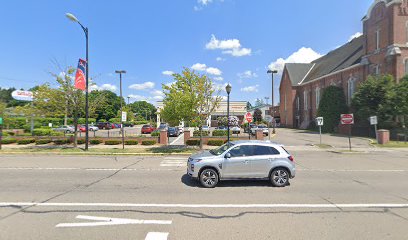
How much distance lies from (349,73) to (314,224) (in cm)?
4152

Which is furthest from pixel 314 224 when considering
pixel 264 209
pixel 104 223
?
pixel 104 223

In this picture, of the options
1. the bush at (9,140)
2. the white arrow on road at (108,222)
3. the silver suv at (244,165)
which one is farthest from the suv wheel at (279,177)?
the bush at (9,140)

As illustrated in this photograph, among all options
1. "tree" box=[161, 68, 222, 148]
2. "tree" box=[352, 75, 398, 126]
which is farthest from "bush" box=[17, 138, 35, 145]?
"tree" box=[352, 75, 398, 126]

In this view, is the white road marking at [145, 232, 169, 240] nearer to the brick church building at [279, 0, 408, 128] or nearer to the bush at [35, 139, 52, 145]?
the bush at [35, 139, 52, 145]

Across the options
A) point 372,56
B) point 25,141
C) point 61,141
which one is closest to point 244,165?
point 61,141

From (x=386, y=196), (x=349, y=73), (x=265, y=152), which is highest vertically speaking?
(x=349, y=73)

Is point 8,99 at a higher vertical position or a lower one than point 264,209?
higher

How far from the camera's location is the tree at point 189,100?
17016 millimetres

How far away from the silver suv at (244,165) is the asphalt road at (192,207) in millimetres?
388

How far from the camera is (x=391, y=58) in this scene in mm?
32156

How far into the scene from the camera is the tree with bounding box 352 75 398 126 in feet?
92.3

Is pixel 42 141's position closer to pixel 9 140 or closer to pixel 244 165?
pixel 9 140

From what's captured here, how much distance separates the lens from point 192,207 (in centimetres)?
621

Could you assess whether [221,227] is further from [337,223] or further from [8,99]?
[8,99]
